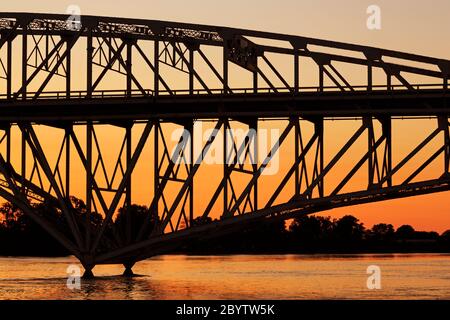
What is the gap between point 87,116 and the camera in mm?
79625

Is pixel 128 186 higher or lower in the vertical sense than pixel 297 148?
lower

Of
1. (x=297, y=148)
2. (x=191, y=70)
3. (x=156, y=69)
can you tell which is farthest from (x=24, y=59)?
(x=297, y=148)

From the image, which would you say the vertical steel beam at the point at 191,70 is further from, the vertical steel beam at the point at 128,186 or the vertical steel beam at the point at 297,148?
Result: the vertical steel beam at the point at 297,148

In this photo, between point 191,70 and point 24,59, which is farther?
point 24,59

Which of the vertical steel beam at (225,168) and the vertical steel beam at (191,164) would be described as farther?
the vertical steel beam at (191,164)

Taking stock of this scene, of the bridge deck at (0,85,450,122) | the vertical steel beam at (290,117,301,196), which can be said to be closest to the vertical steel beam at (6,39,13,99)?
the bridge deck at (0,85,450,122)

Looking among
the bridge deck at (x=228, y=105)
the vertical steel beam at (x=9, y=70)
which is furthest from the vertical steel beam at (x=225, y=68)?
the vertical steel beam at (x=9, y=70)

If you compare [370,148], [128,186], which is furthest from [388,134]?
[128,186]

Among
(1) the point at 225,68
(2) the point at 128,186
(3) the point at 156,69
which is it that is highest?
(3) the point at 156,69

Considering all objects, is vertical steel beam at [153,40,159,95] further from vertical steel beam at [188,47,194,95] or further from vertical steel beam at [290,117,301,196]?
vertical steel beam at [290,117,301,196]

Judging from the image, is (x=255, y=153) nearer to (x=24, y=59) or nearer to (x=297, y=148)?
(x=297, y=148)

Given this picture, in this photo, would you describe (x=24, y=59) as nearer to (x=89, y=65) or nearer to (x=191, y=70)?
(x=89, y=65)
